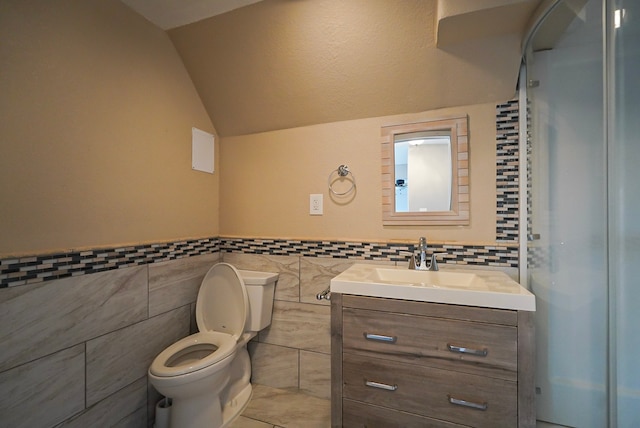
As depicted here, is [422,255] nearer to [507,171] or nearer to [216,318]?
[507,171]

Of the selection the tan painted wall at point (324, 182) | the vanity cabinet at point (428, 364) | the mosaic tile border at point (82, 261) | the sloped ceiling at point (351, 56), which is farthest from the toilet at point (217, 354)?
the sloped ceiling at point (351, 56)

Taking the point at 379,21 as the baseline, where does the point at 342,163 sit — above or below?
below

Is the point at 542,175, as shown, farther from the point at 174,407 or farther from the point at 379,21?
the point at 174,407

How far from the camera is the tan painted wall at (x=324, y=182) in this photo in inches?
56.6

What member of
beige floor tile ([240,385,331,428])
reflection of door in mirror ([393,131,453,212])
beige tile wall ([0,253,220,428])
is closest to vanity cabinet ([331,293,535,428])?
beige floor tile ([240,385,331,428])

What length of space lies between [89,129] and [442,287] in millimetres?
1772

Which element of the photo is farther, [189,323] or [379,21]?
[189,323]

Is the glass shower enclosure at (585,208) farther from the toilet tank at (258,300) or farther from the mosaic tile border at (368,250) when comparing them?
the toilet tank at (258,300)

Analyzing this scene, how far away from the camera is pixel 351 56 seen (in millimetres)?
1472

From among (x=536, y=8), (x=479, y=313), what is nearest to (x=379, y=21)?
(x=536, y=8)

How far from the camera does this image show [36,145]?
42.9 inches

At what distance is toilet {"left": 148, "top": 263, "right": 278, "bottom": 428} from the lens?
4.08 feet

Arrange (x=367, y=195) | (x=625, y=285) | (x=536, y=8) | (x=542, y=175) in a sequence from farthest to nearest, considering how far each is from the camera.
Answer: (x=367, y=195) → (x=542, y=175) → (x=536, y=8) → (x=625, y=285)

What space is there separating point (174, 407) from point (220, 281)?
0.66m
